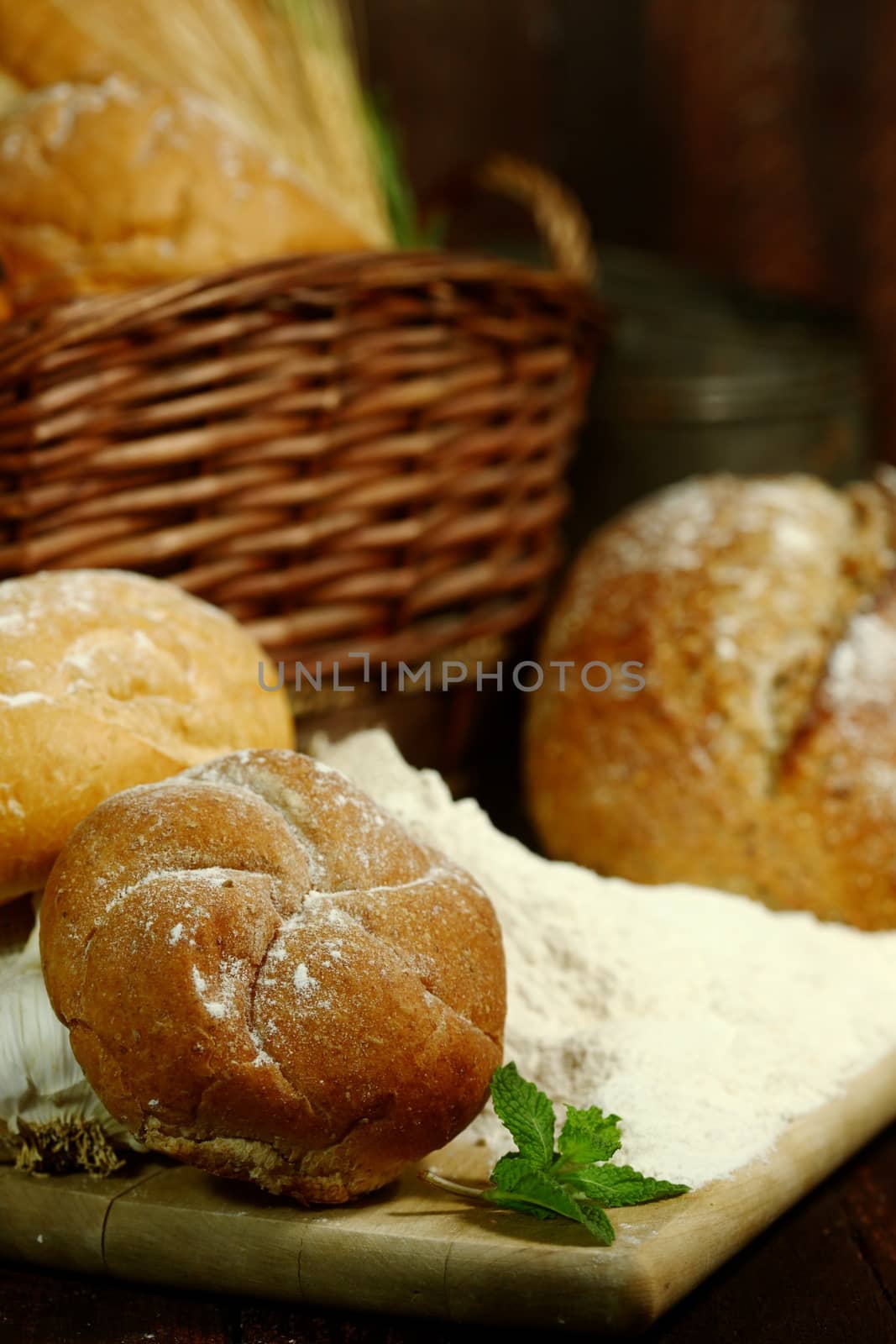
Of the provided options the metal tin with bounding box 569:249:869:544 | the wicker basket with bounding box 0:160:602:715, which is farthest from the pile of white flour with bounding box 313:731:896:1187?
the metal tin with bounding box 569:249:869:544

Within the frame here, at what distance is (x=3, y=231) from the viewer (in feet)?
4.14

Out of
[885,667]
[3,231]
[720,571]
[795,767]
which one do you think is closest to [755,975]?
[795,767]

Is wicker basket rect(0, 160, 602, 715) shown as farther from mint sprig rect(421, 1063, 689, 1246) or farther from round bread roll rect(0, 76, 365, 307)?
mint sprig rect(421, 1063, 689, 1246)

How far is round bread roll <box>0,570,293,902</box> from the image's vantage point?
930mm

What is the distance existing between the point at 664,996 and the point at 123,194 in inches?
35.9

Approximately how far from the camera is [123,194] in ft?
4.14

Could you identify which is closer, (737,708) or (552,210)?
(737,708)

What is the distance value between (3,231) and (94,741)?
1.97 ft

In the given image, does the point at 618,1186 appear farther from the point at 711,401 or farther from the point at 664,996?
the point at 711,401

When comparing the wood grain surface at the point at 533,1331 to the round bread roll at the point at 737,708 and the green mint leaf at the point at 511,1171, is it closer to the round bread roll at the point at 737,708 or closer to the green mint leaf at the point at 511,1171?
the green mint leaf at the point at 511,1171

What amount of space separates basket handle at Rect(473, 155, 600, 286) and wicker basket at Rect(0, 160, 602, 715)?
0.11 m

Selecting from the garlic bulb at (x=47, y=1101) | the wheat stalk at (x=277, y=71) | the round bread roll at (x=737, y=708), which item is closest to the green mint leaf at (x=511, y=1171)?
the garlic bulb at (x=47, y=1101)

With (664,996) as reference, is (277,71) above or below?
above

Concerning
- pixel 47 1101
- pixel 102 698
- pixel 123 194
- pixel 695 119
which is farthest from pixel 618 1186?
pixel 695 119
